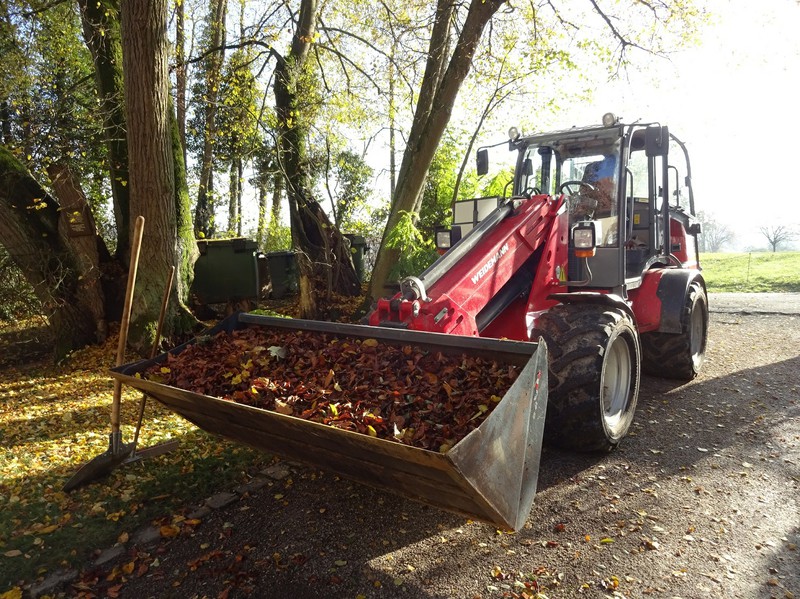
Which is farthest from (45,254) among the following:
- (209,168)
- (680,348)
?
(209,168)

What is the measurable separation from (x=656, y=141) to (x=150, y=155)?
5454 millimetres

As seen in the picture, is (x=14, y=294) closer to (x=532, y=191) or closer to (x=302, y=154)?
(x=302, y=154)

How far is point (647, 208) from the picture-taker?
6.27 metres

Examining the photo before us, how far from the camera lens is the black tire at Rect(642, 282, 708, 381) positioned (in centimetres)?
605

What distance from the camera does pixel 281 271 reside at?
41.5 ft

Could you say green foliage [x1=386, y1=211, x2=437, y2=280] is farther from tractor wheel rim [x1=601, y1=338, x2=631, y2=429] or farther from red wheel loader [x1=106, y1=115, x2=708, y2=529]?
tractor wheel rim [x1=601, y1=338, x2=631, y2=429]

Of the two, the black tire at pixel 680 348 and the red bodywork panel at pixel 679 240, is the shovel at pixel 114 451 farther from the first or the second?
the red bodywork panel at pixel 679 240

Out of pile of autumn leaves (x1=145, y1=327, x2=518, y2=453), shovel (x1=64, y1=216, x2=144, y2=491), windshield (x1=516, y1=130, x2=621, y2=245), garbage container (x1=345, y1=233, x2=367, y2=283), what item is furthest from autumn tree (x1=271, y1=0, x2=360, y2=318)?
pile of autumn leaves (x1=145, y1=327, x2=518, y2=453)

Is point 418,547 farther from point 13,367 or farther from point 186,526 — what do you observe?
point 13,367

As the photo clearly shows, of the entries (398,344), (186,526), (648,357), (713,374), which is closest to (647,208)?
(648,357)

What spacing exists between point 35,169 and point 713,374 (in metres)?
9.35

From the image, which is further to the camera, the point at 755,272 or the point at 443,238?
the point at 755,272

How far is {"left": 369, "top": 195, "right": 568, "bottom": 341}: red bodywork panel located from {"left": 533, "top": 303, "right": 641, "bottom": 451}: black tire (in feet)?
1.11

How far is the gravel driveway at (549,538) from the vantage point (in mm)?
2965
